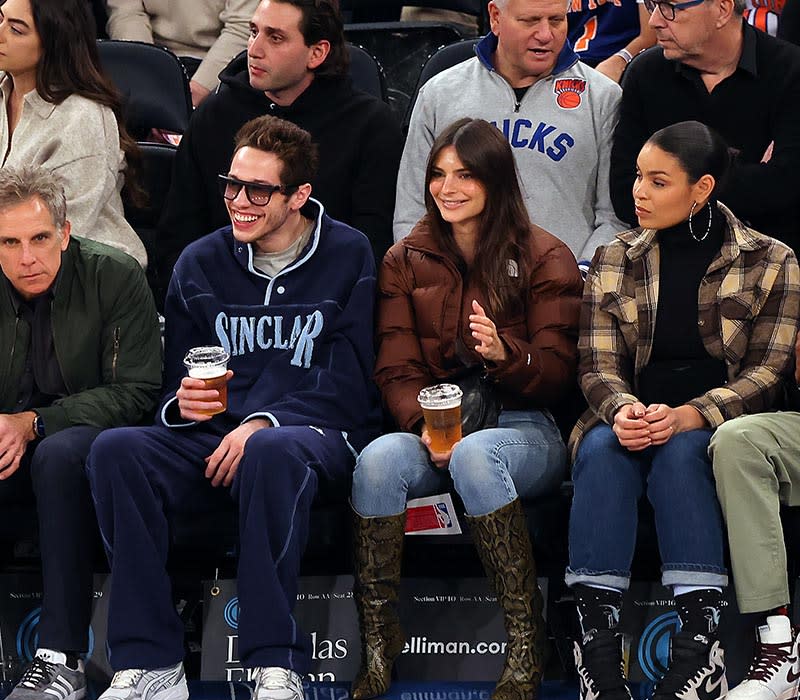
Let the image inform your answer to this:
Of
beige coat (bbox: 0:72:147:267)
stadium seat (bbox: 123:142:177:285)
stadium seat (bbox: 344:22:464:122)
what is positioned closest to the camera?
beige coat (bbox: 0:72:147:267)

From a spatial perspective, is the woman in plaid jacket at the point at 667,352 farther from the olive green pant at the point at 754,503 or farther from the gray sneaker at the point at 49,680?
the gray sneaker at the point at 49,680

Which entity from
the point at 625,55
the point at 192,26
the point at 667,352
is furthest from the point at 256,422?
the point at 192,26

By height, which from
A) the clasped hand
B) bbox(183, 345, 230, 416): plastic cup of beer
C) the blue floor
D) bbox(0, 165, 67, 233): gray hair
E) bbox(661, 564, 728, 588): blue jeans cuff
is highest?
bbox(0, 165, 67, 233): gray hair

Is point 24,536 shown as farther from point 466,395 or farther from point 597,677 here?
point 597,677

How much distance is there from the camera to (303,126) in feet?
14.7

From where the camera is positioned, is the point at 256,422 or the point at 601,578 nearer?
the point at 601,578

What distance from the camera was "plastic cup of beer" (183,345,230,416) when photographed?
137 inches

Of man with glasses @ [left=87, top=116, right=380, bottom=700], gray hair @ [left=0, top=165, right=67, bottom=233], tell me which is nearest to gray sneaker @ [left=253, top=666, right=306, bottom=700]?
man with glasses @ [left=87, top=116, right=380, bottom=700]

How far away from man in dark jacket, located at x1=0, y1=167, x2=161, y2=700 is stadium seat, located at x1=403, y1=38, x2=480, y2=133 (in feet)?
4.23

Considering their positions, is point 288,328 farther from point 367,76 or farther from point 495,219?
point 367,76

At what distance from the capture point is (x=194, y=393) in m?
3.50

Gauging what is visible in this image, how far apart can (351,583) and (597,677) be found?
26.1 inches

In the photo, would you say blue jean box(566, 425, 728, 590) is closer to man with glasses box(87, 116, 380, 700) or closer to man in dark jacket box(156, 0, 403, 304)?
man with glasses box(87, 116, 380, 700)

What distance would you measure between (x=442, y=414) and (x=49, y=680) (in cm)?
112
